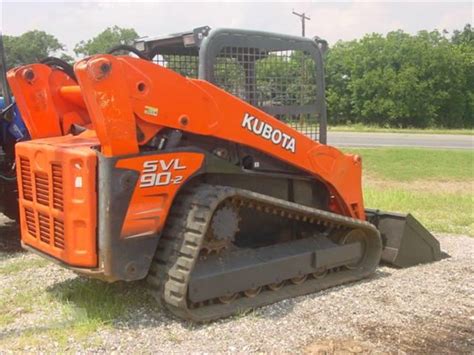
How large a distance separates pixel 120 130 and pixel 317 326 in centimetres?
191

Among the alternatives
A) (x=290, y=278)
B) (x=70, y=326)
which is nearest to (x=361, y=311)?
(x=290, y=278)

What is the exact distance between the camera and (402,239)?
592 centimetres

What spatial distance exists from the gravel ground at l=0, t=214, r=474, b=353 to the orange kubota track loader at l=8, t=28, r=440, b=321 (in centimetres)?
19

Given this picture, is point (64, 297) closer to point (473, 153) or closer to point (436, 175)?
point (436, 175)

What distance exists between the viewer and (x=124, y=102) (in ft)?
12.9

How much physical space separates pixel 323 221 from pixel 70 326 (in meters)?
2.28

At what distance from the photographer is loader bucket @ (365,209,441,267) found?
5930 millimetres

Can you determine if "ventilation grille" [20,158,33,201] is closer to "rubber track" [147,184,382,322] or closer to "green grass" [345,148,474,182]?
"rubber track" [147,184,382,322]

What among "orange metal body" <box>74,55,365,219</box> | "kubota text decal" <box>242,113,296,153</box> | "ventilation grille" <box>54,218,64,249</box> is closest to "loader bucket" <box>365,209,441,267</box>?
"orange metal body" <box>74,55,365,219</box>

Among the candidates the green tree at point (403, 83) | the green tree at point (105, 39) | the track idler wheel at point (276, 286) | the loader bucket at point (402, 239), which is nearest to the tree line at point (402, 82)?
the green tree at point (403, 83)

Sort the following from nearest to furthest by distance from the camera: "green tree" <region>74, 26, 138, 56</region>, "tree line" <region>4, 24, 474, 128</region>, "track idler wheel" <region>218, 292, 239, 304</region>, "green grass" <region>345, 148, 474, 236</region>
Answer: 1. "track idler wheel" <region>218, 292, 239, 304</region>
2. "green grass" <region>345, 148, 474, 236</region>
3. "tree line" <region>4, 24, 474, 128</region>
4. "green tree" <region>74, 26, 138, 56</region>

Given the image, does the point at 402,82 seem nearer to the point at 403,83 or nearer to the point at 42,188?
the point at 403,83

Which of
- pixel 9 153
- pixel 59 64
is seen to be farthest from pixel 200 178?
Answer: pixel 9 153

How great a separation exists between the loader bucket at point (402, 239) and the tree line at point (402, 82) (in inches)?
1314
